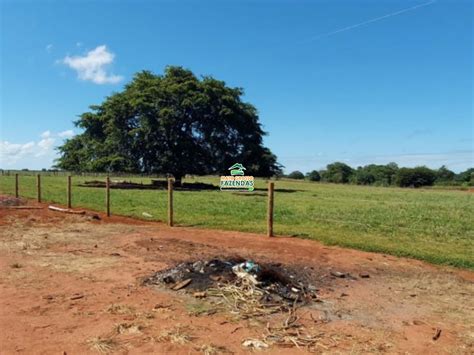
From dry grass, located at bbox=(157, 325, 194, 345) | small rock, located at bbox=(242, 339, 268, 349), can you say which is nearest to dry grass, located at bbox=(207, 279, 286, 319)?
small rock, located at bbox=(242, 339, 268, 349)

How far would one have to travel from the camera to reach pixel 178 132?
35875mm

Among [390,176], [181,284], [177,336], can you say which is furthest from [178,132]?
[390,176]

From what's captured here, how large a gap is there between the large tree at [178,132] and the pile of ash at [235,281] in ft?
94.6

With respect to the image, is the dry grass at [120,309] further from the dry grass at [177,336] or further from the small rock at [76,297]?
the dry grass at [177,336]

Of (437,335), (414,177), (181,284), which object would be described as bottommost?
(437,335)

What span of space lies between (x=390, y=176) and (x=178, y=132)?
262 feet

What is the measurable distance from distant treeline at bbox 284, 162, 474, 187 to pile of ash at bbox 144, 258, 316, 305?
8562cm

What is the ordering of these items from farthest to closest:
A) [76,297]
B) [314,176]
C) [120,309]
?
[314,176]
[76,297]
[120,309]

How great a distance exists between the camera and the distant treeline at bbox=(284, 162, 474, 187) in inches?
3605

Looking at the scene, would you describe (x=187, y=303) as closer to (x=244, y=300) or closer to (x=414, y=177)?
(x=244, y=300)

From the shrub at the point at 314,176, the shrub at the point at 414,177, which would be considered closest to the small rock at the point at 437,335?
the shrub at the point at 414,177

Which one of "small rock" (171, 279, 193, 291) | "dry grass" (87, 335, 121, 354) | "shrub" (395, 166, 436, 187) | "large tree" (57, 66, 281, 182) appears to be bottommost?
"dry grass" (87, 335, 121, 354)

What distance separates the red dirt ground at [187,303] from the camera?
168 inches

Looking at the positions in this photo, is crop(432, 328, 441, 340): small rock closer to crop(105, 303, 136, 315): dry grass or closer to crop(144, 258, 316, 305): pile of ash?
crop(144, 258, 316, 305): pile of ash
